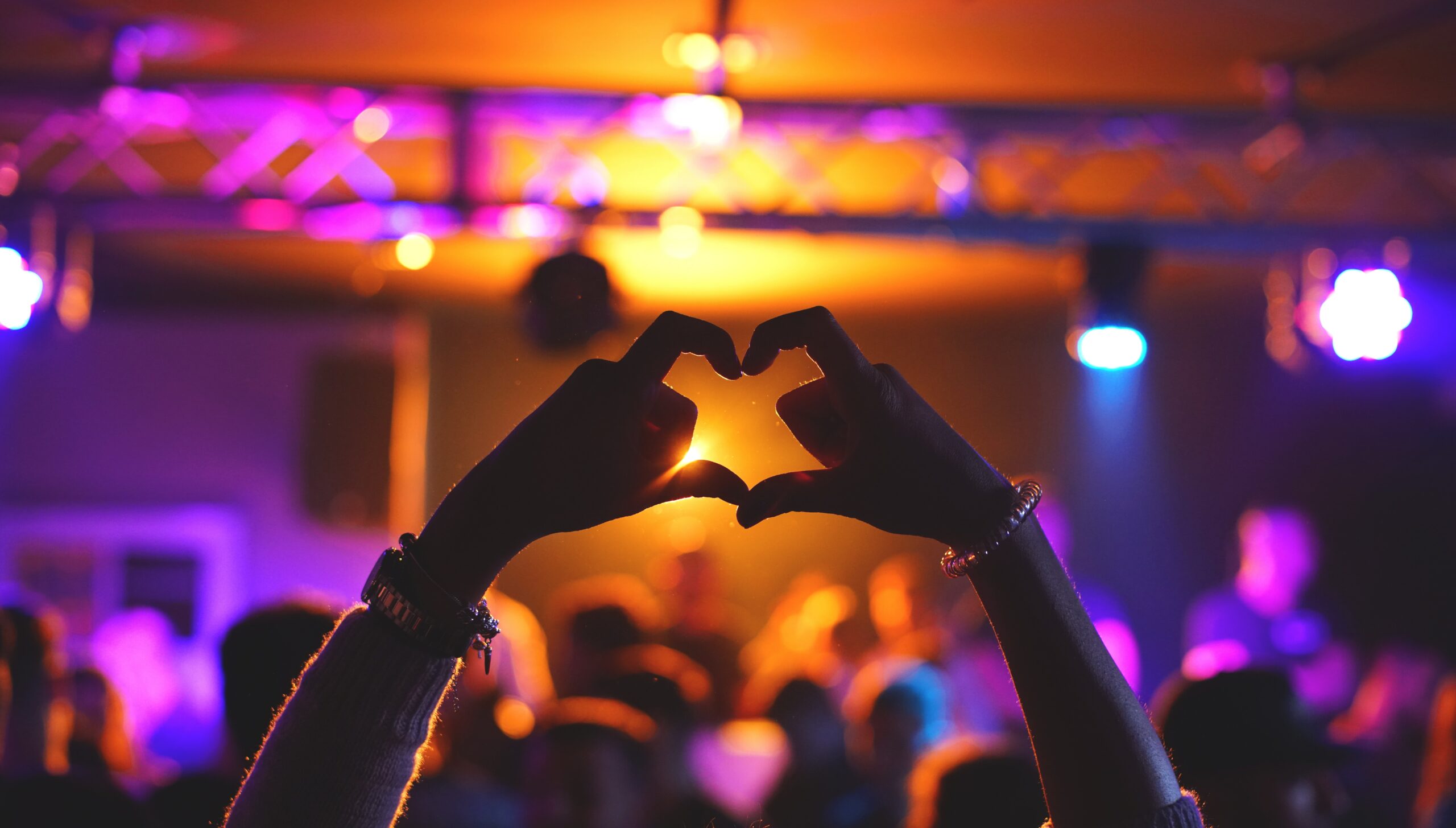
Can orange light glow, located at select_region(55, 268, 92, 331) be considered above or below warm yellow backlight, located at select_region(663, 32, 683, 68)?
below

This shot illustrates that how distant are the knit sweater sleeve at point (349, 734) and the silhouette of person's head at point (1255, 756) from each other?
147cm

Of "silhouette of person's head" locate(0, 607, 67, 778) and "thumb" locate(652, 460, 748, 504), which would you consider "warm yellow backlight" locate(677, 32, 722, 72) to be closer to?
"silhouette of person's head" locate(0, 607, 67, 778)

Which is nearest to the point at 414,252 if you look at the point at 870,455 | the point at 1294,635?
the point at 1294,635

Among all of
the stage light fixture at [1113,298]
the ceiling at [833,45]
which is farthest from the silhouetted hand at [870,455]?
the stage light fixture at [1113,298]

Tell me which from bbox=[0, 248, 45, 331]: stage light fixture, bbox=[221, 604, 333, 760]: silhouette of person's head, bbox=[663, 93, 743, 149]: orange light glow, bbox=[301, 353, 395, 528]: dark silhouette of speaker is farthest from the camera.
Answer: bbox=[301, 353, 395, 528]: dark silhouette of speaker

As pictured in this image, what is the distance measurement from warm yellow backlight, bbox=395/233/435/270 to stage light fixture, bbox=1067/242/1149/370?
9.09ft

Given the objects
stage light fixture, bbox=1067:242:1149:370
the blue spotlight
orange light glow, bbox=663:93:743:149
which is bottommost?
the blue spotlight

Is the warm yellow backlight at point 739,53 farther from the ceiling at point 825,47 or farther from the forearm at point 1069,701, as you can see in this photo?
the forearm at point 1069,701

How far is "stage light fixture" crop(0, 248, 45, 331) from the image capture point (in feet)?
12.6

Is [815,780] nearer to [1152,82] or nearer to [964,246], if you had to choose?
[964,246]

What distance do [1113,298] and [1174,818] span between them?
11.3 ft

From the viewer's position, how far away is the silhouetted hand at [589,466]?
0.61m

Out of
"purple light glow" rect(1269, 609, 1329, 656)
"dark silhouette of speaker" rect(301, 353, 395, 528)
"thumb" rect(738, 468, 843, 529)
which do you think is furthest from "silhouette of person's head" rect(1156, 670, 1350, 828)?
"dark silhouette of speaker" rect(301, 353, 395, 528)

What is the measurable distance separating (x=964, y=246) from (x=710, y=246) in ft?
5.67
